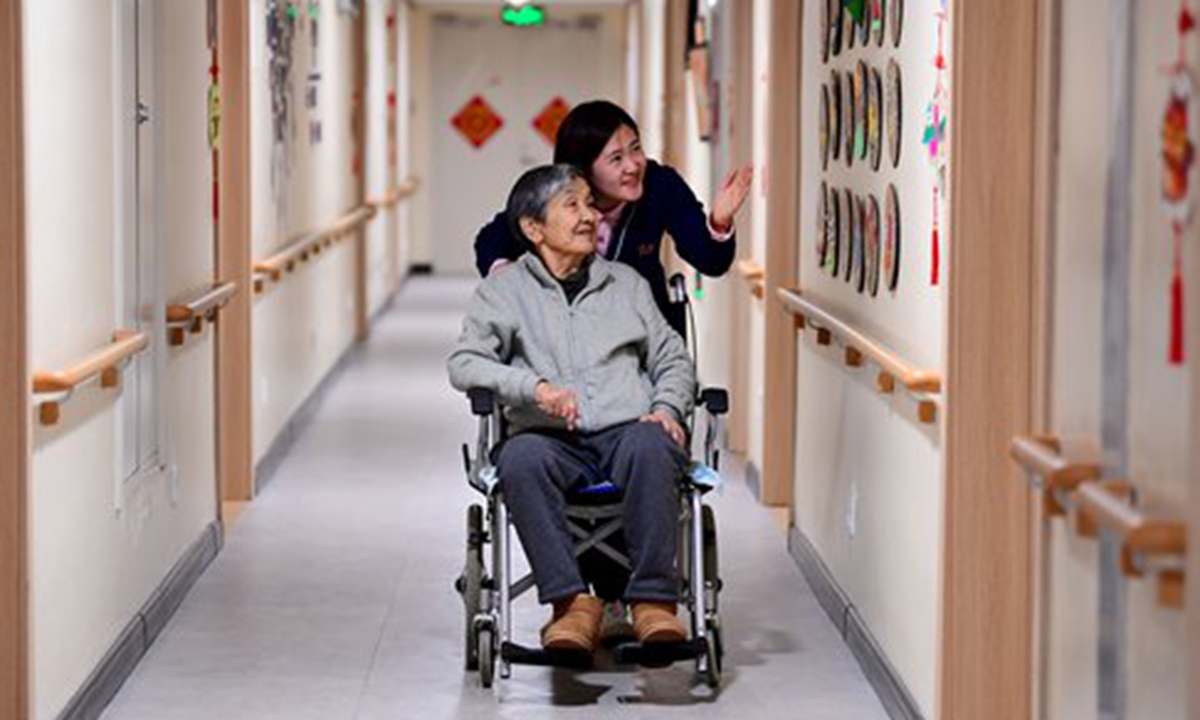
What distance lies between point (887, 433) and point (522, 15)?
549 inches

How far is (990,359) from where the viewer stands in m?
4.70

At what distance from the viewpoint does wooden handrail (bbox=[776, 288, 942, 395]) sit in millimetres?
5051

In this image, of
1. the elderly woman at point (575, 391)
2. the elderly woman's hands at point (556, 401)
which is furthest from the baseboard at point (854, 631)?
the elderly woman's hands at point (556, 401)

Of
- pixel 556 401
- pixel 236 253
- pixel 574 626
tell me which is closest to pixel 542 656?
pixel 574 626

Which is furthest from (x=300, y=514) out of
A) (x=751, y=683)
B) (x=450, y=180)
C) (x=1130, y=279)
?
(x=450, y=180)

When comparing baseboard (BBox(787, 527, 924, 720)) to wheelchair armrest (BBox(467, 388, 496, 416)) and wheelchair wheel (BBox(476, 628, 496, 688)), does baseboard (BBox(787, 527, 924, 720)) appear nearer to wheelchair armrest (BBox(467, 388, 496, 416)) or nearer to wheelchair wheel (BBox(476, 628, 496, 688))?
wheelchair wheel (BBox(476, 628, 496, 688))

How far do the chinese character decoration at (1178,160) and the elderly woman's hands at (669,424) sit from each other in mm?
2600

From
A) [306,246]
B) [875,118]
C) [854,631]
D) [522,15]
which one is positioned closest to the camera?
[875,118]

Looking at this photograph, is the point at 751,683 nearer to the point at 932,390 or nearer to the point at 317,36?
the point at 932,390

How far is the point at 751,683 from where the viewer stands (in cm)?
→ 589

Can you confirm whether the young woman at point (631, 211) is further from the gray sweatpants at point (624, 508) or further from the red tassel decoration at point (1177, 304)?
the red tassel decoration at point (1177, 304)

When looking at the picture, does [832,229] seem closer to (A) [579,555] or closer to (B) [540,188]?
(B) [540,188]

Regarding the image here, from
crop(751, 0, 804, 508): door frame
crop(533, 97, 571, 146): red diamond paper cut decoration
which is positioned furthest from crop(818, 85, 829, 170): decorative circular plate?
crop(533, 97, 571, 146): red diamond paper cut decoration

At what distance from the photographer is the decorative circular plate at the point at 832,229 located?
6.82 m
